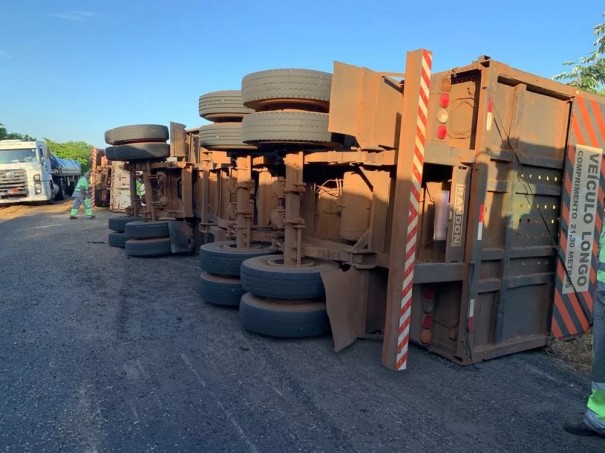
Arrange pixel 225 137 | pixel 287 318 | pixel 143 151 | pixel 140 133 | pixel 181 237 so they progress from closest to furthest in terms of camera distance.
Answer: pixel 287 318
pixel 225 137
pixel 181 237
pixel 143 151
pixel 140 133

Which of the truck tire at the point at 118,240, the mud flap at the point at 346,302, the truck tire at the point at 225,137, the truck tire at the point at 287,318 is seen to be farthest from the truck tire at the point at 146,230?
the mud flap at the point at 346,302

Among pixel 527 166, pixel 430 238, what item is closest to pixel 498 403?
pixel 430 238

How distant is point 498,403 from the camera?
10.3 ft

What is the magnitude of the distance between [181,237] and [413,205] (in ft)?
21.8

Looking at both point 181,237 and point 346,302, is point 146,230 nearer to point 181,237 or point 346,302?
point 181,237

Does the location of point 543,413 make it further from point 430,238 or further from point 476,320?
point 430,238

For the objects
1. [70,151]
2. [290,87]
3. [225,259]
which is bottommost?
[225,259]

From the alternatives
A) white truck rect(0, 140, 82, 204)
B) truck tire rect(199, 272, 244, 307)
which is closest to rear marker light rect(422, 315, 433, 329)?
truck tire rect(199, 272, 244, 307)

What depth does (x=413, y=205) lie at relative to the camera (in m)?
3.42

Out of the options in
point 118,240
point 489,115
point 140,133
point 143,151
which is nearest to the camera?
point 489,115

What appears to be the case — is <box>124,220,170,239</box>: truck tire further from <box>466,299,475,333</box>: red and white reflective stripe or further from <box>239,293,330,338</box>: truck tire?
<box>466,299,475,333</box>: red and white reflective stripe

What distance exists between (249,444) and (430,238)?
2431mm

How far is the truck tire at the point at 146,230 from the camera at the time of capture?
8695mm

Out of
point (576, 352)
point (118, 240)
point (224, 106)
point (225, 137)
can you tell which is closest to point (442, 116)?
point (576, 352)
